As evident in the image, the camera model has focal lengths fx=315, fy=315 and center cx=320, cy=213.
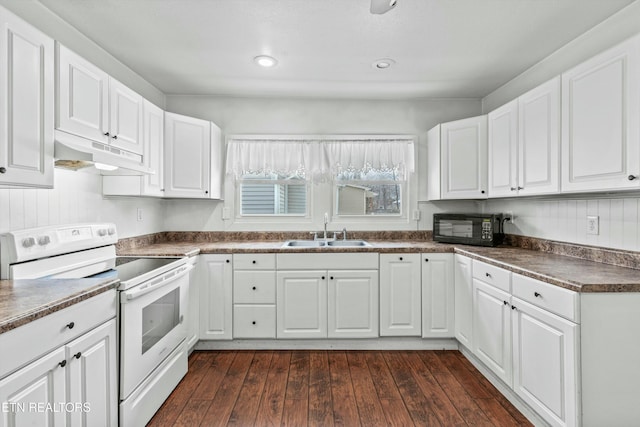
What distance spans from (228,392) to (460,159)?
2.73m

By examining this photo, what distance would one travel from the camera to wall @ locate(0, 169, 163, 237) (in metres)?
1.70

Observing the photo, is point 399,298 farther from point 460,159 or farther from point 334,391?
point 460,159

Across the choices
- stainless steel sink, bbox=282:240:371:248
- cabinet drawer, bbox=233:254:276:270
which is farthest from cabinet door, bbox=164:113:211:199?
stainless steel sink, bbox=282:240:371:248

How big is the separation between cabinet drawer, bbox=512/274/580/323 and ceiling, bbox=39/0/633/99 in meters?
1.61

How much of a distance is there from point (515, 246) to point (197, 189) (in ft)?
9.71

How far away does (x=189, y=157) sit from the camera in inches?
116

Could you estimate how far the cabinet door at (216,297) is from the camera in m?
2.76

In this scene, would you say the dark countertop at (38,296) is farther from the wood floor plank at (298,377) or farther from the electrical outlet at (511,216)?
the electrical outlet at (511,216)

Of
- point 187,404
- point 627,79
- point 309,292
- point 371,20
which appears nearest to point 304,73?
point 371,20

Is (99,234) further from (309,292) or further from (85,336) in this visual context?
(309,292)

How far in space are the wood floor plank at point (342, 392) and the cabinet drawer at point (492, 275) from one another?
4.00 ft

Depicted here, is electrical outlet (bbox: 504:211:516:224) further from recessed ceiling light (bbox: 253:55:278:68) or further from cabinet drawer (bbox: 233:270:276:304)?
recessed ceiling light (bbox: 253:55:278:68)

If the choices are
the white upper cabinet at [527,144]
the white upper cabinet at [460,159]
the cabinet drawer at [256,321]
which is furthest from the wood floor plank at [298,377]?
the white upper cabinet at [527,144]

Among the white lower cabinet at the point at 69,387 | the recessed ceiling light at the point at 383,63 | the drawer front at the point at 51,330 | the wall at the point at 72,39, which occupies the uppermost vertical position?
the recessed ceiling light at the point at 383,63
